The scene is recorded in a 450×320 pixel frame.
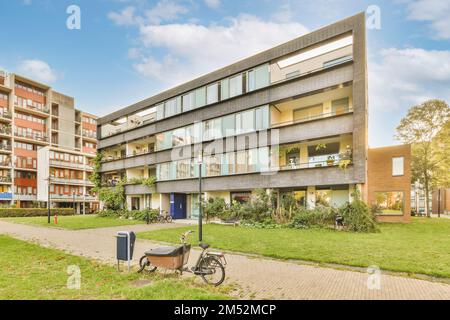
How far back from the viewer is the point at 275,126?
21.7 metres

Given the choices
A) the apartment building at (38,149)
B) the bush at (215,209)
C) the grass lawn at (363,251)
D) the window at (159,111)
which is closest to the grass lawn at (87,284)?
the grass lawn at (363,251)

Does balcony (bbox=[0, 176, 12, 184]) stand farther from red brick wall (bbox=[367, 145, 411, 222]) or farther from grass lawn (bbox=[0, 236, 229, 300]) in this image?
red brick wall (bbox=[367, 145, 411, 222])

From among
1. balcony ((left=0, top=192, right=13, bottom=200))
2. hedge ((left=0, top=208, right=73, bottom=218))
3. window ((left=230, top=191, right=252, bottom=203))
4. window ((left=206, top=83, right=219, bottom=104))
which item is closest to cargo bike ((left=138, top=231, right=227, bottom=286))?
window ((left=230, top=191, right=252, bottom=203))

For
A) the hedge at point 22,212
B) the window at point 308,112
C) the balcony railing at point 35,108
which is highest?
the balcony railing at point 35,108

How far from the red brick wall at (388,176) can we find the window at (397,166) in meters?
0.22

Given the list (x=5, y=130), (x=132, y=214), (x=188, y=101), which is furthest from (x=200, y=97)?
(x=5, y=130)

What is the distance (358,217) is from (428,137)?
2085cm

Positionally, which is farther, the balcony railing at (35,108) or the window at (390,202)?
the balcony railing at (35,108)

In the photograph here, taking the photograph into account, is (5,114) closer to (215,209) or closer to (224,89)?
(224,89)

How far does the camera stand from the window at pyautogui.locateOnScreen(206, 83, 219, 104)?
25469 mm

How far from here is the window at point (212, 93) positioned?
25.5 m

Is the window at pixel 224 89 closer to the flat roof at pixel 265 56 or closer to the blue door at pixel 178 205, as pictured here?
the flat roof at pixel 265 56

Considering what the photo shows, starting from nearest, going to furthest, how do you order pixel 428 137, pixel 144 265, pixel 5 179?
pixel 144 265 < pixel 428 137 < pixel 5 179

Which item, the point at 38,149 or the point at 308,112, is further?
the point at 38,149
